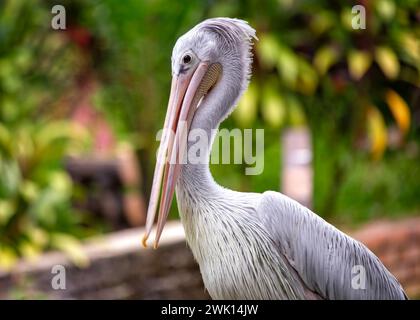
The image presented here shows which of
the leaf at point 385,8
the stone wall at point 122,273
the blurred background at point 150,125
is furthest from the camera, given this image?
the leaf at point 385,8

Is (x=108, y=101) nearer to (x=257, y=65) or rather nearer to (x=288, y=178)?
(x=257, y=65)

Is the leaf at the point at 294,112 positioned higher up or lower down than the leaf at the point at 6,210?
higher up

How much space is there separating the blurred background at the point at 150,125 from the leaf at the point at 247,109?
0.05ft

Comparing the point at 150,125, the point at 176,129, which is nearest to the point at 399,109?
the point at 150,125

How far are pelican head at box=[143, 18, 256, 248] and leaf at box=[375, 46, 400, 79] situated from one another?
392cm

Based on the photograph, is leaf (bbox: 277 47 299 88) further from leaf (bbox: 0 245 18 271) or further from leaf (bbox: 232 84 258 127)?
leaf (bbox: 0 245 18 271)

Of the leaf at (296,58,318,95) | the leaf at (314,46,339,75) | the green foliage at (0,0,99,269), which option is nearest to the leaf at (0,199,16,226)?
the green foliage at (0,0,99,269)

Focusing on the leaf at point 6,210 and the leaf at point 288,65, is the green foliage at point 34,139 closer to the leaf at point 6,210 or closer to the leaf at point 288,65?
the leaf at point 6,210

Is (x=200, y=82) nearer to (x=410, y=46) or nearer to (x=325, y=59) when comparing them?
(x=325, y=59)

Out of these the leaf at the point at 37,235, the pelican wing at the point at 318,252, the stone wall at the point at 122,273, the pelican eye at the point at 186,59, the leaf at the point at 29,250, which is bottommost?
the stone wall at the point at 122,273

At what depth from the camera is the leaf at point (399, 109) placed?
24.1ft

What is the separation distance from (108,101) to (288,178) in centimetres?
272

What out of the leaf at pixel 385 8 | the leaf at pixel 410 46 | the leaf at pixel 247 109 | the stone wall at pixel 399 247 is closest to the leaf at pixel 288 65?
the leaf at pixel 247 109

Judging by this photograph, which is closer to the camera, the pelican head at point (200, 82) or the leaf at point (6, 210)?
the pelican head at point (200, 82)
